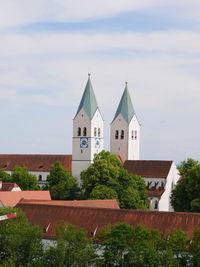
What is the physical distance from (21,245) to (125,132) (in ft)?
194

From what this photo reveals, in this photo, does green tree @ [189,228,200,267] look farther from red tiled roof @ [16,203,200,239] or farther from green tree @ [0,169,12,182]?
green tree @ [0,169,12,182]

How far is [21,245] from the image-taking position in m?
43.1

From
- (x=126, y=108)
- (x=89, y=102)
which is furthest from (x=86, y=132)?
(x=126, y=108)

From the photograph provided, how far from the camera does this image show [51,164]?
111 metres

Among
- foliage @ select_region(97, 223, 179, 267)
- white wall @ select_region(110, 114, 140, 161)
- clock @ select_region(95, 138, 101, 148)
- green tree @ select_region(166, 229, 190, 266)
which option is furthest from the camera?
white wall @ select_region(110, 114, 140, 161)

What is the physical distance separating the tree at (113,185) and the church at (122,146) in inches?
256

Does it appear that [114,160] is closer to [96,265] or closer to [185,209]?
[185,209]

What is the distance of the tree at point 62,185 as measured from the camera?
89438 millimetres

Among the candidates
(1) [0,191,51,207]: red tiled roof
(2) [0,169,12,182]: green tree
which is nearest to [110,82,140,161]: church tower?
(2) [0,169,12,182]: green tree

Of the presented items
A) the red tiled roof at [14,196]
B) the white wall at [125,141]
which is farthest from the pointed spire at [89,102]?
the red tiled roof at [14,196]

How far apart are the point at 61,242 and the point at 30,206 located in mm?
13468

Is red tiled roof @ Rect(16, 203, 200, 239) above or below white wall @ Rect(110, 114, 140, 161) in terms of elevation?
below

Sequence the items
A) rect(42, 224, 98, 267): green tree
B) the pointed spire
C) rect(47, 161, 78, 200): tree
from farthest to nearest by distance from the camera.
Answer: the pointed spire < rect(47, 161, 78, 200): tree < rect(42, 224, 98, 267): green tree

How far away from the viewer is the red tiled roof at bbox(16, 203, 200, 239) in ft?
151
